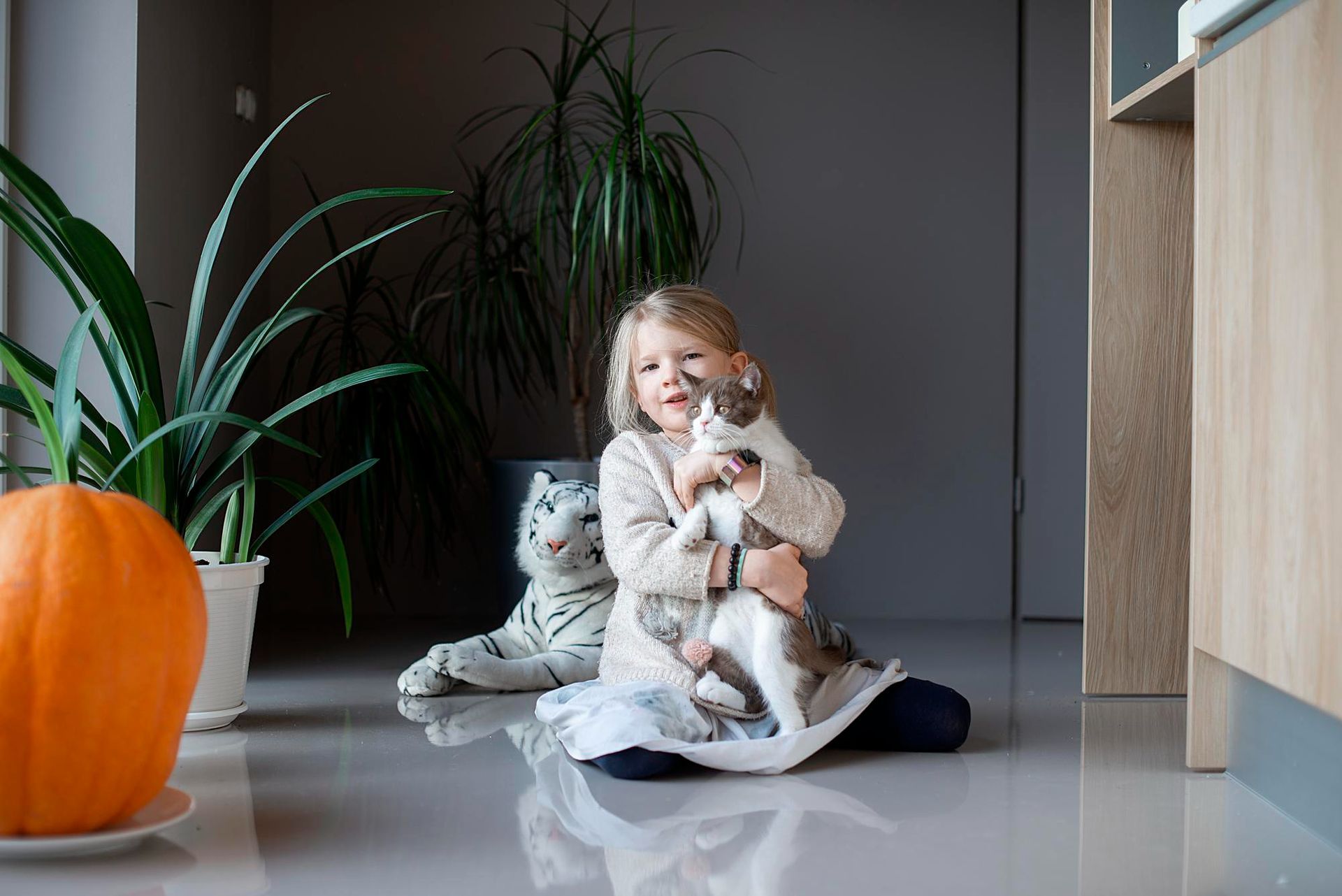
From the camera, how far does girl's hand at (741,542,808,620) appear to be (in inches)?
66.8

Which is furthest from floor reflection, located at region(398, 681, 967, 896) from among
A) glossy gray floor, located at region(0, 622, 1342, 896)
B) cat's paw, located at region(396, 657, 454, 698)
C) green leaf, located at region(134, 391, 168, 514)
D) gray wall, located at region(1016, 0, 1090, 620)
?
gray wall, located at region(1016, 0, 1090, 620)

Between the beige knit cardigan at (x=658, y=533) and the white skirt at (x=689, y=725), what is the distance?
0.09ft

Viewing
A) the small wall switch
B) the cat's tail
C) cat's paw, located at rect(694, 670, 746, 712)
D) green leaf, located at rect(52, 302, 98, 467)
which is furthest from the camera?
the small wall switch

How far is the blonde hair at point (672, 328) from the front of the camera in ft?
6.25

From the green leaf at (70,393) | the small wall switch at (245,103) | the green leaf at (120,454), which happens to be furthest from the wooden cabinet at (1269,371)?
the small wall switch at (245,103)

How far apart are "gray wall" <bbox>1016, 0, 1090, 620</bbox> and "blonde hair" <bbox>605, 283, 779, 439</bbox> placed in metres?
1.48

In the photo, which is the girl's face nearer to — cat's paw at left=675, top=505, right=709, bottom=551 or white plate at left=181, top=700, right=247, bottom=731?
cat's paw at left=675, top=505, right=709, bottom=551

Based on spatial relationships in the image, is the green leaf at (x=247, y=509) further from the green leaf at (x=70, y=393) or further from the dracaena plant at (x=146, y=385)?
the green leaf at (x=70, y=393)

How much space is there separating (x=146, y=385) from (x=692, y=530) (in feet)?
2.75

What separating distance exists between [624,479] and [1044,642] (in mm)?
1460

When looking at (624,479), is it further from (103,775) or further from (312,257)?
(312,257)

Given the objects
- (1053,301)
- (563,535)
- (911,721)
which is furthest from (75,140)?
(1053,301)

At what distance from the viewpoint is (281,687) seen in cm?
225

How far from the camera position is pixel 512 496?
2.77 meters
